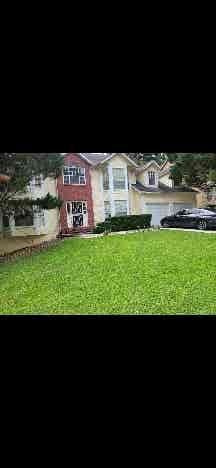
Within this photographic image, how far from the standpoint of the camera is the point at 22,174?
107 inches

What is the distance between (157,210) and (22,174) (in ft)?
3.49

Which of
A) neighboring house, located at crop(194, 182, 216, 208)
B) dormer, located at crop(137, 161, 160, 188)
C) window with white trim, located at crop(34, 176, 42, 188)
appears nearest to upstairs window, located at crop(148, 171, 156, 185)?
dormer, located at crop(137, 161, 160, 188)

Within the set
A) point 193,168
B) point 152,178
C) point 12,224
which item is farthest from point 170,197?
point 12,224

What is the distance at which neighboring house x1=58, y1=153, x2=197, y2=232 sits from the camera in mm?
2822

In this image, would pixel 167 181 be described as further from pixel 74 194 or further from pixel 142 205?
pixel 74 194

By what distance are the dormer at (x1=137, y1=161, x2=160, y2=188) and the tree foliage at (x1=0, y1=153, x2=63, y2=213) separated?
60 centimetres

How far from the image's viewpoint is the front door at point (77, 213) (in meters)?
2.88

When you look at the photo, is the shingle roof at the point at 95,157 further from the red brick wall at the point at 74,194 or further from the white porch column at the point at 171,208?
the white porch column at the point at 171,208

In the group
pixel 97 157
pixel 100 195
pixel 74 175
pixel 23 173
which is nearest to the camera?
pixel 97 157

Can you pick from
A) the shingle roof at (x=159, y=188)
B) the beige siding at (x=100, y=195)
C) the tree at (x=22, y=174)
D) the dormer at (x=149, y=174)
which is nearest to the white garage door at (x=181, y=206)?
the shingle roof at (x=159, y=188)

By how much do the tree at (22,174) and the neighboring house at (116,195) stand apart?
5.0 inches
